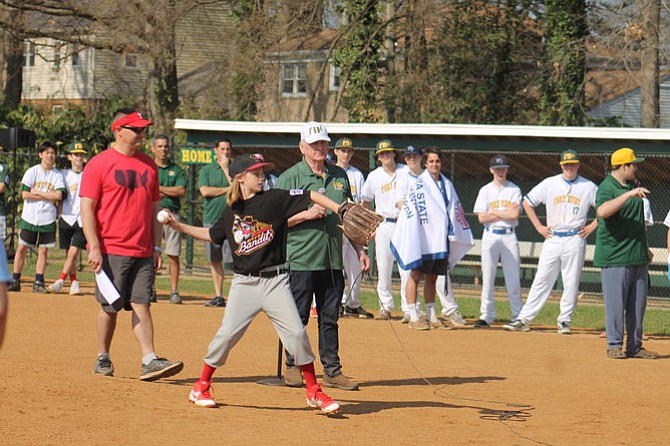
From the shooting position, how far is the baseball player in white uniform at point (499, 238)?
1445cm

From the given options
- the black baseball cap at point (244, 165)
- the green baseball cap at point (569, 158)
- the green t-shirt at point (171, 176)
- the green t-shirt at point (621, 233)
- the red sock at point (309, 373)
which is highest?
the green baseball cap at point (569, 158)

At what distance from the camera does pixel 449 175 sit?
22.2m

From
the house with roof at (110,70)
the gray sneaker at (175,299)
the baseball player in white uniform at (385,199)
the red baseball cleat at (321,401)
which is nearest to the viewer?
the red baseball cleat at (321,401)

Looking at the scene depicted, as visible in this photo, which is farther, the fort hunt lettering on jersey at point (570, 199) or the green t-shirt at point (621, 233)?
the fort hunt lettering on jersey at point (570, 199)

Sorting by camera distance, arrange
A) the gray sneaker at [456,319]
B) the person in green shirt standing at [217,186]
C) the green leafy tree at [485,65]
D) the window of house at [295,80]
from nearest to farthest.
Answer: the gray sneaker at [456,319] → the person in green shirt standing at [217,186] → the green leafy tree at [485,65] → the window of house at [295,80]

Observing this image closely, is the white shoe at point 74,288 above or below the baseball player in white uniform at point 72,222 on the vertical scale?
below

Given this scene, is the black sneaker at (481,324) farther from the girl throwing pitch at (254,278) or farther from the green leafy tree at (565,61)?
the green leafy tree at (565,61)

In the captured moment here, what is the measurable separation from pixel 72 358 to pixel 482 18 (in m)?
22.9

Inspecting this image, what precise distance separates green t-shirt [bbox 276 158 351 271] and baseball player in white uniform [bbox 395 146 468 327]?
4858 millimetres

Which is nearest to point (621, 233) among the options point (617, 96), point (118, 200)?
point (118, 200)

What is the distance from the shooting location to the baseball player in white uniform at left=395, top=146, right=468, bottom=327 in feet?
46.1

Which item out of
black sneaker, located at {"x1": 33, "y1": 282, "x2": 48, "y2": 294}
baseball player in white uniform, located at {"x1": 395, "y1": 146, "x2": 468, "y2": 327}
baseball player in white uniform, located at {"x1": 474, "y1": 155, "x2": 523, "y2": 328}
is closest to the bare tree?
baseball player in white uniform, located at {"x1": 474, "y1": 155, "x2": 523, "y2": 328}

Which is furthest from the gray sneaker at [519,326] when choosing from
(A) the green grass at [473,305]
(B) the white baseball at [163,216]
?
(B) the white baseball at [163,216]

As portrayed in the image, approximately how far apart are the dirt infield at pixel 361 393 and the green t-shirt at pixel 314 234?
3.50 ft
